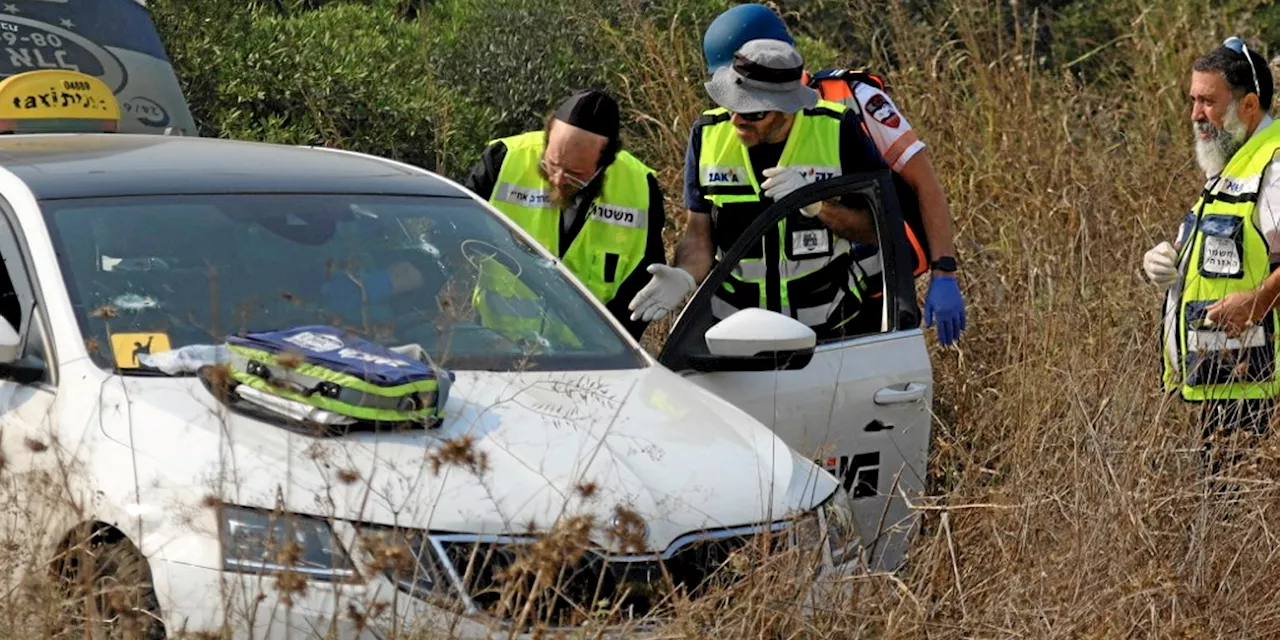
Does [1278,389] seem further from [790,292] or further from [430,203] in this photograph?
[430,203]

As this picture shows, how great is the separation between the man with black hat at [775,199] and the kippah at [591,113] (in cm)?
31

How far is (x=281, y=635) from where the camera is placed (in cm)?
358

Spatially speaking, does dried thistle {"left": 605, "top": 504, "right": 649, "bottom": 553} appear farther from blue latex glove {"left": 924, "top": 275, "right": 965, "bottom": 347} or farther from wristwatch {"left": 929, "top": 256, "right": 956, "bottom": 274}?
wristwatch {"left": 929, "top": 256, "right": 956, "bottom": 274}

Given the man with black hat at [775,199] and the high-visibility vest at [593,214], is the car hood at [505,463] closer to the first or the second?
the man with black hat at [775,199]

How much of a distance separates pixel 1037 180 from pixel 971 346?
171 cm

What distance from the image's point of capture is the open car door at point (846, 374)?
16.1 feet

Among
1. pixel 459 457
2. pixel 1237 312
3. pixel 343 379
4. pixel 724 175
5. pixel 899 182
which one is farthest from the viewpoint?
pixel 899 182

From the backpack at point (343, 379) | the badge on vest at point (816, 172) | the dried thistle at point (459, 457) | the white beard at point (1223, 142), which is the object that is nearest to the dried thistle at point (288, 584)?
the dried thistle at point (459, 457)

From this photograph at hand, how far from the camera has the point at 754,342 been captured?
Result: 15.6ft

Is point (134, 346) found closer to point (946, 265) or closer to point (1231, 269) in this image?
point (946, 265)

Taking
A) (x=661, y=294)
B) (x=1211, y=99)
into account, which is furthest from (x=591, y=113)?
(x=1211, y=99)

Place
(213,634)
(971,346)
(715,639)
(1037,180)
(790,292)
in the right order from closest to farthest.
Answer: (213,634), (715,639), (790,292), (971,346), (1037,180)

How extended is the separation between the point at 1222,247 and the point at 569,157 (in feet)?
6.04

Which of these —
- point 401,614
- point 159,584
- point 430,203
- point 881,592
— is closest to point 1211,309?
point 881,592
